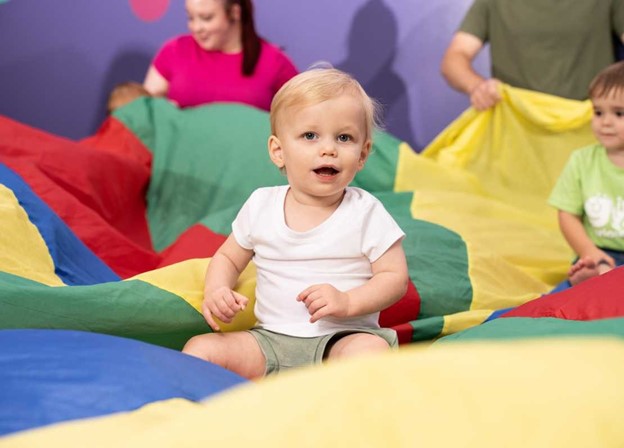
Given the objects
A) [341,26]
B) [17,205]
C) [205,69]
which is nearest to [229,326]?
[17,205]

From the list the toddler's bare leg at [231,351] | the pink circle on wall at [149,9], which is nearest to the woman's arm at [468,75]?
the pink circle on wall at [149,9]

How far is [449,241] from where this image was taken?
6.43 feet

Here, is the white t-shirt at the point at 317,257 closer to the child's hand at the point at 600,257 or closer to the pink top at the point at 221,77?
the child's hand at the point at 600,257

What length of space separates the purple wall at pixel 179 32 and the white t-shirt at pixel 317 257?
6.42ft

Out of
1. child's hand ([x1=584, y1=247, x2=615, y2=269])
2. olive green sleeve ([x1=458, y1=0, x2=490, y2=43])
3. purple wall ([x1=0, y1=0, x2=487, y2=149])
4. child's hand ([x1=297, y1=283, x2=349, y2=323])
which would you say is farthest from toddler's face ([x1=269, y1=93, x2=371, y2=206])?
purple wall ([x1=0, y1=0, x2=487, y2=149])

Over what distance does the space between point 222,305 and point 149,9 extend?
234 centimetres

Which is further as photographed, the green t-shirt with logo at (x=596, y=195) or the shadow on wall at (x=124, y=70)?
the shadow on wall at (x=124, y=70)

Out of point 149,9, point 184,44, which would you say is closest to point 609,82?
point 184,44

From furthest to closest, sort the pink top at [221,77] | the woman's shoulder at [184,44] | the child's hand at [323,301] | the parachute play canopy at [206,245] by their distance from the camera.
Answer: the woman's shoulder at [184,44] < the pink top at [221,77] < the child's hand at [323,301] < the parachute play canopy at [206,245]

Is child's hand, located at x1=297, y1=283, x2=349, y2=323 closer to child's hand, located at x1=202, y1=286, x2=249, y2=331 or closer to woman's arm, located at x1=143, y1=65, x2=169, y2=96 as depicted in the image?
child's hand, located at x1=202, y1=286, x2=249, y2=331

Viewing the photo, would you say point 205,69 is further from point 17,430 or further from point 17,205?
point 17,430

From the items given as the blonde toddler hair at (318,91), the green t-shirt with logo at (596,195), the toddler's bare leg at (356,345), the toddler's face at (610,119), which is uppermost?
the blonde toddler hair at (318,91)

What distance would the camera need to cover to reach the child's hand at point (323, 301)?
1.37 m

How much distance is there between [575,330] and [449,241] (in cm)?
75
